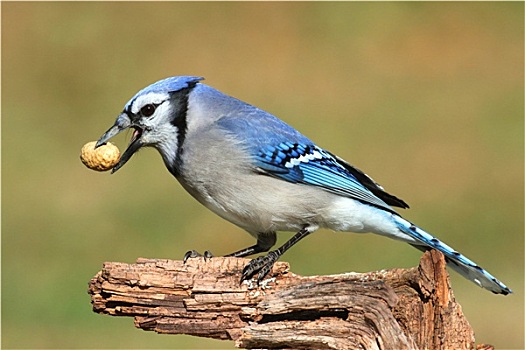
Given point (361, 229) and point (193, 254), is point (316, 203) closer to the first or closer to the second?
point (361, 229)

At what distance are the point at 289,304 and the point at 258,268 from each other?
9.3 inches

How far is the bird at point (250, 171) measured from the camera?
3.60 meters

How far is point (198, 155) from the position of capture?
3.62 meters

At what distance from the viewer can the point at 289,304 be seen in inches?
123

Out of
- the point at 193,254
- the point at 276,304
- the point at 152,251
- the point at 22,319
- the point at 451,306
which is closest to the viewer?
the point at 451,306

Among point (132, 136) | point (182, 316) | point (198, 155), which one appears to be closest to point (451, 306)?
point (182, 316)

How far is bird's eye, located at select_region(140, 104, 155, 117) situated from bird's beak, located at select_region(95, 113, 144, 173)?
1.9 inches

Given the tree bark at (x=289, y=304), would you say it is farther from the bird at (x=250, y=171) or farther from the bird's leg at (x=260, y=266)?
the bird at (x=250, y=171)

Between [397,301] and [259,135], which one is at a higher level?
[259,135]

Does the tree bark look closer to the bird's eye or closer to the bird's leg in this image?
the bird's leg

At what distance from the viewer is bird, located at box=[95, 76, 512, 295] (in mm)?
3596

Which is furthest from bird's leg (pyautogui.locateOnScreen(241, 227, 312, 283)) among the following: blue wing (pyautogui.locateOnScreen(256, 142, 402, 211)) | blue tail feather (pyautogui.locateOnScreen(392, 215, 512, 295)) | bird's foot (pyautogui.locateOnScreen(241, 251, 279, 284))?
blue tail feather (pyautogui.locateOnScreen(392, 215, 512, 295))

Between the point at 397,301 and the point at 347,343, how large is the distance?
0.54ft

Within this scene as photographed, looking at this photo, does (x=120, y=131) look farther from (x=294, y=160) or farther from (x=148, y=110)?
(x=294, y=160)
